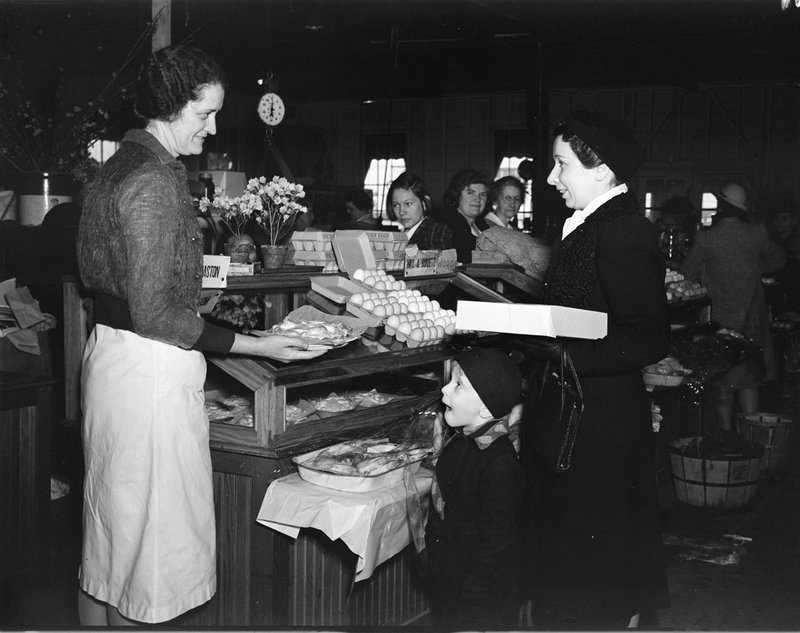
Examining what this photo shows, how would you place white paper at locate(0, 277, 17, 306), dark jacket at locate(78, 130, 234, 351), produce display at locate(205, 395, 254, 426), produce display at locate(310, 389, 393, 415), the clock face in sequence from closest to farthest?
dark jacket at locate(78, 130, 234, 351) → produce display at locate(205, 395, 254, 426) → produce display at locate(310, 389, 393, 415) → white paper at locate(0, 277, 17, 306) → the clock face

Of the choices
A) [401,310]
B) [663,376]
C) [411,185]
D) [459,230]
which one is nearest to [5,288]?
[401,310]

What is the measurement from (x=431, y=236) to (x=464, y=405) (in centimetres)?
346

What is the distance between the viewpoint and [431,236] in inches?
243

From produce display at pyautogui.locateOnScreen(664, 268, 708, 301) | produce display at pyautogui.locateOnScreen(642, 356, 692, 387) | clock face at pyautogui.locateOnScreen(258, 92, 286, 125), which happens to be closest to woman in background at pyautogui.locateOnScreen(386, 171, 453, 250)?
produce display at pyautogui.locateOnScreen(664, 268, 708, 301)

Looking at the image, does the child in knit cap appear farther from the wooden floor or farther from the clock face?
the clock face

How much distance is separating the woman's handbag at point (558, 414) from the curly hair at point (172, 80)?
4.20ft

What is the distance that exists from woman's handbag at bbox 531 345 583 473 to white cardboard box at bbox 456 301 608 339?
13 cm

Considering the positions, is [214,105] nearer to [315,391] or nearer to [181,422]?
[181,422]

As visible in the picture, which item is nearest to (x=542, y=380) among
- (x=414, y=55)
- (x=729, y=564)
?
(x=729, y=564)

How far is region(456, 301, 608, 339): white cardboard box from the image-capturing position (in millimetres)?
2355

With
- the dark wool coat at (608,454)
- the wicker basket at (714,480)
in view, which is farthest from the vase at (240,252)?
the wicker basket at (714,480)

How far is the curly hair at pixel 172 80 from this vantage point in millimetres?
2438

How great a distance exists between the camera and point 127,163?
2.39 meters

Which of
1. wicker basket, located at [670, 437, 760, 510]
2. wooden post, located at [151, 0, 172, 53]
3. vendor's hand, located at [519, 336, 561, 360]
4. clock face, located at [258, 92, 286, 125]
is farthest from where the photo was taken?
clock face, located at [258, 92, 286, 125]
